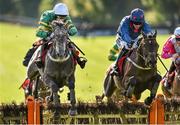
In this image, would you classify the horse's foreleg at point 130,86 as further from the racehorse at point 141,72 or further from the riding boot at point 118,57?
the riding boot at point 118,57

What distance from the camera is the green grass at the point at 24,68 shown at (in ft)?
99.7

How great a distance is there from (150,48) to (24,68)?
28.3 m

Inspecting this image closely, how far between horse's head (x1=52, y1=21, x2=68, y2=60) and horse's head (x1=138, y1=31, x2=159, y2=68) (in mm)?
1365

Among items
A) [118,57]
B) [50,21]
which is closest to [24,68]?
[118,57]

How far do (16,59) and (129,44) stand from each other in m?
31.0

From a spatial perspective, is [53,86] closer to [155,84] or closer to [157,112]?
[155,84]

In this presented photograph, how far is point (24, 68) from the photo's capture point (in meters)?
41.9

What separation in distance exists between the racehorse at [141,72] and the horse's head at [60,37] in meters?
1.40

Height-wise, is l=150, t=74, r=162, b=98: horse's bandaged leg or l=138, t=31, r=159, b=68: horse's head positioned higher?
l=138, t=31, r=159, b=68: horse's head

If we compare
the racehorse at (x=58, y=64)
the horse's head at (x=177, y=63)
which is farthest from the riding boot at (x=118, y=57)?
the horse's head at (x=177, y=63)

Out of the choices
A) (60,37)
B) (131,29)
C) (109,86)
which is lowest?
(109,86)

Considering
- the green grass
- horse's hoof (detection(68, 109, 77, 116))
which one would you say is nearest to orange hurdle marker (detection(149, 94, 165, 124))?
horse's hoof (detection(68, 109, 77, 116))

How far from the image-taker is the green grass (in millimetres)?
30400

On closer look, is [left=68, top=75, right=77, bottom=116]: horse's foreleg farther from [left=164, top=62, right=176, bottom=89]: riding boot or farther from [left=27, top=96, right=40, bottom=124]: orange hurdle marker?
[left=164, top=62, right=176, bottom=89]: riding boot
